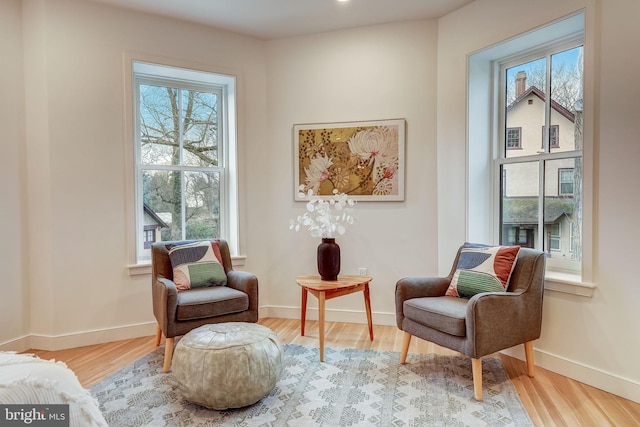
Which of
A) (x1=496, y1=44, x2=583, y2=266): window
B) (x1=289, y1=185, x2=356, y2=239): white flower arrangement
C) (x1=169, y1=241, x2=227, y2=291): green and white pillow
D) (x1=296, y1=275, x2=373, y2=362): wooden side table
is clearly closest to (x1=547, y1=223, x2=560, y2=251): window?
(x1=496, y1=44, x2=583, y2=266): window

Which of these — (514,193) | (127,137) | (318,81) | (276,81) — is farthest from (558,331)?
(127,137)

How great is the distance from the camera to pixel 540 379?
7.86ft

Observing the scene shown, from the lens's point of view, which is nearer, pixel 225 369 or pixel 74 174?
pixel 225 369

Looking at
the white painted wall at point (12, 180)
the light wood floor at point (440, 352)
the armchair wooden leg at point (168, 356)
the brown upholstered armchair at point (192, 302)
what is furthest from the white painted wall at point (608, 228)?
the white painted wall at point (12, 180)

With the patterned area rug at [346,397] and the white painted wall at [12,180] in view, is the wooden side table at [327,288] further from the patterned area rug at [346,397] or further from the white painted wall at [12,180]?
the white painted wall at [12,180]

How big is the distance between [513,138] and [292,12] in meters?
2.16

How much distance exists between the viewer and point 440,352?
9.22 ft

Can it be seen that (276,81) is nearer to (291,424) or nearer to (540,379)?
(291,424)

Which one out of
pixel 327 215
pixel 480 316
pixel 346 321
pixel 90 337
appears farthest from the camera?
pixel 346 321

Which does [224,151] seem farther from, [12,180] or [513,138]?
[513,138]

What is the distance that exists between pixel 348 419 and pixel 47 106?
123 inches

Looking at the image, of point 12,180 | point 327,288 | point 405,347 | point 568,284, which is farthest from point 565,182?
point 12,180

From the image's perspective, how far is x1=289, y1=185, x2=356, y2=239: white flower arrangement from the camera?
313 cm

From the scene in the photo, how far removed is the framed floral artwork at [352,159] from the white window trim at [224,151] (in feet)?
2.08
